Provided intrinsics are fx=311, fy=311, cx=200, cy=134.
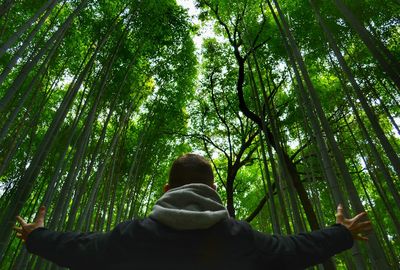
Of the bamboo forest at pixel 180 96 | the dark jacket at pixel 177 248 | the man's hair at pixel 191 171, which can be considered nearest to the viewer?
the dark jacket at pixel 177 248

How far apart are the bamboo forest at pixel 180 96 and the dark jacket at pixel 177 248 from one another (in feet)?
6.65

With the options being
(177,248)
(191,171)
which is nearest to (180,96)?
(191,171)

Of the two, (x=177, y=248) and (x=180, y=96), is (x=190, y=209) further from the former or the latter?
(x=180, y=96)

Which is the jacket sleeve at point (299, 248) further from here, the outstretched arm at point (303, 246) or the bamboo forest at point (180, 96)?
the bamboo forest at point (180, 96)

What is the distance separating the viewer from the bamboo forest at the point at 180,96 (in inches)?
181

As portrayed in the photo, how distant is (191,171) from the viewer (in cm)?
115

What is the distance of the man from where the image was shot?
2.99 ft

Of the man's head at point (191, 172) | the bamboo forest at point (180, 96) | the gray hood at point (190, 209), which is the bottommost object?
the gray hood at point (190, 209)

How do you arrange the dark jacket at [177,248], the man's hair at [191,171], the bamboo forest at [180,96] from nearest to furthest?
the dark jacket at [177,248], the man's hair at [191,171], the bamboo forest at [180,96]

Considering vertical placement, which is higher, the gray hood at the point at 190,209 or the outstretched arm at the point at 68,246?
the gray hood at the point at 190,209

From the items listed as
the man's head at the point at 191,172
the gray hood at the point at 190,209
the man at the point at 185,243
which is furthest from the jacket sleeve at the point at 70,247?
the man's head at the point at 191,172

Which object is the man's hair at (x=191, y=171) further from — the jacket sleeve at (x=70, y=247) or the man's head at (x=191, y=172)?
the jacket sleeve at (x=70, y=247)

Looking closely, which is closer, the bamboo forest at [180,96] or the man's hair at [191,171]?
the man's hair at [191,171]

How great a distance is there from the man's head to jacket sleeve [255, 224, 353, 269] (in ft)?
0.92
